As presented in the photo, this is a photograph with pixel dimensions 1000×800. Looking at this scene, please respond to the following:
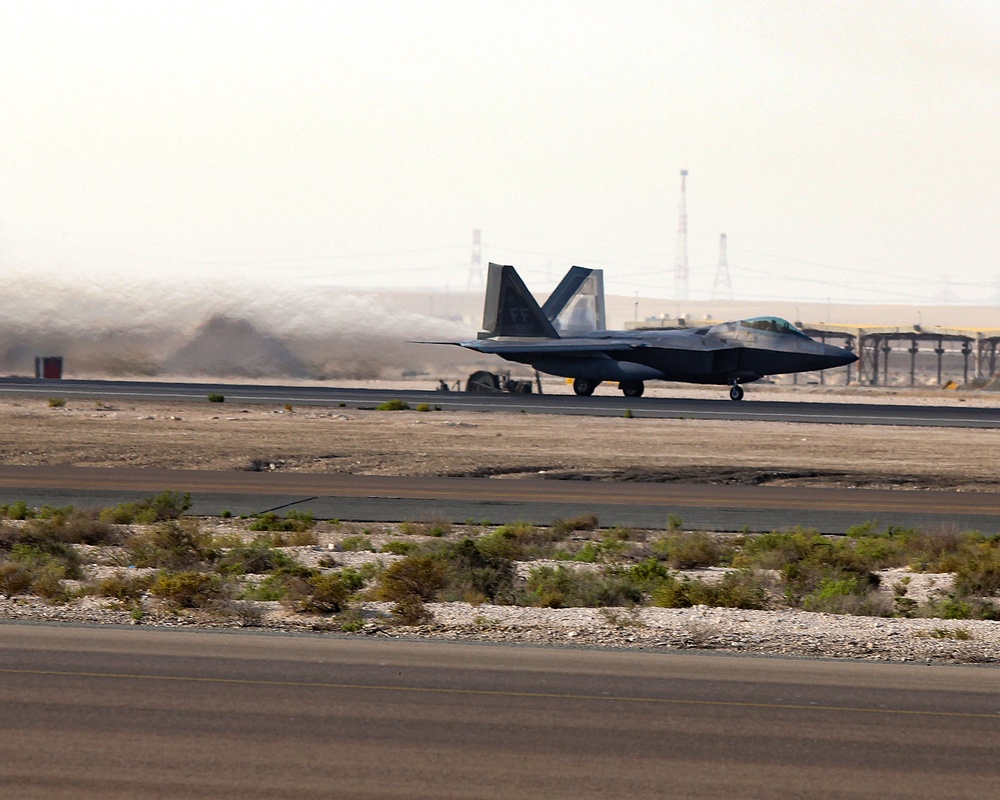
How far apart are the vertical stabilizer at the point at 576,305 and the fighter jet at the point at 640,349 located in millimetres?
907

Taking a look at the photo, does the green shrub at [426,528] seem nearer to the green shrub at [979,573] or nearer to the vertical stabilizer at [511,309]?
the green shrub at [979,573]

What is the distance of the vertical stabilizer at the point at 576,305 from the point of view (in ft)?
233

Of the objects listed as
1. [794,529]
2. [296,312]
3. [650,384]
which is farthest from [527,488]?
[650,384]

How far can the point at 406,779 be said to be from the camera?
25.1ft

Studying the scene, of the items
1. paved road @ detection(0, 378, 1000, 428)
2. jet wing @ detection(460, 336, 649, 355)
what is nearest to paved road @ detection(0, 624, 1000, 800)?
paved road @ detection(0, 378, 1000, 428)

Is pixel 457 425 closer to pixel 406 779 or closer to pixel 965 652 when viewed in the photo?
pixel 965 652

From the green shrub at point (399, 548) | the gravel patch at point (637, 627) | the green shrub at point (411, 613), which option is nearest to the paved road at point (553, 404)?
the green shrub at point (399, 548)

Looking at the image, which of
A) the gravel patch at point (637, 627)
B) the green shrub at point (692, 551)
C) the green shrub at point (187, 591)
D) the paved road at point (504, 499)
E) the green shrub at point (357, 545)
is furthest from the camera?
the paved road at point (504, 499)

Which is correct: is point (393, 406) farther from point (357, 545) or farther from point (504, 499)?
point (357, 545)

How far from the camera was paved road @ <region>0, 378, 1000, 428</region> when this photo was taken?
50294mm

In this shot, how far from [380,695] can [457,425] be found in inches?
1379

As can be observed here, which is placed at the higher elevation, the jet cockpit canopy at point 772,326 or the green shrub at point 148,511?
the jet cockpit canopy at point 772,326

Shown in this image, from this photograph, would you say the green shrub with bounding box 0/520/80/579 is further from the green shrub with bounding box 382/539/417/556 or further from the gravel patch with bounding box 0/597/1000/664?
the green shrub with bounding box 382/539/417/556

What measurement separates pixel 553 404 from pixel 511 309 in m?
12.5
